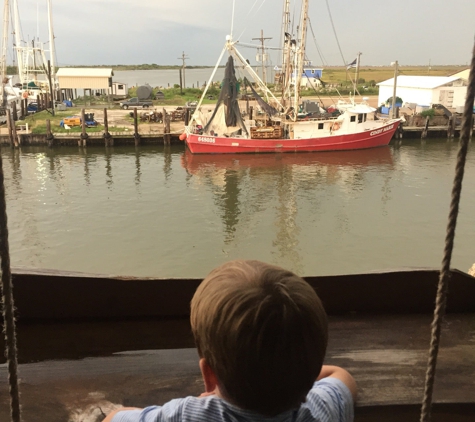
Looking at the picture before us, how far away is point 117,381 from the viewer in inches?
91.2

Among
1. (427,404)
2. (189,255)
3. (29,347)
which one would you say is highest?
(427,404)

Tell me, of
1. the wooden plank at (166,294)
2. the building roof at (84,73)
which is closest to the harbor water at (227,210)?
the wooden plank at (166,294)

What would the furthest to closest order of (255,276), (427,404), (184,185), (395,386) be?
(184,185), (395,386), (427,404), (255,276)

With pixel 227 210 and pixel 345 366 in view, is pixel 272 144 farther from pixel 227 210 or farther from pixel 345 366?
pixel 345 366

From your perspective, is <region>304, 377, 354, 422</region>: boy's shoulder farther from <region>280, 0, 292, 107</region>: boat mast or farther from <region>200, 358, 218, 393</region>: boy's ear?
<region>280, 0, 292, 107</region>: boat mast

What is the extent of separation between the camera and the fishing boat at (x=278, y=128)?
23.9m

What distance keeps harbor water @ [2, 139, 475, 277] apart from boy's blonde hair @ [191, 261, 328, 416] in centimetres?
615

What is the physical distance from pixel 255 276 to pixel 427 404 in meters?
0.89

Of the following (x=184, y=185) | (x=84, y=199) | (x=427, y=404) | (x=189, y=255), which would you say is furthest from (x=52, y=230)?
(x=427, y=404)

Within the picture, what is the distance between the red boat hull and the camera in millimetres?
23734

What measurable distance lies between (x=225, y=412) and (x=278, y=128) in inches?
943

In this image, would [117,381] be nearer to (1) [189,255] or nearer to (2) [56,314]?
(2) [56,314]

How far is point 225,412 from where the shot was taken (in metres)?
1.07

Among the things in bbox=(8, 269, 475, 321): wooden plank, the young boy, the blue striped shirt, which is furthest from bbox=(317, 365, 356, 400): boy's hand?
bbox=(8, 269, 475, 321): wooden plank
